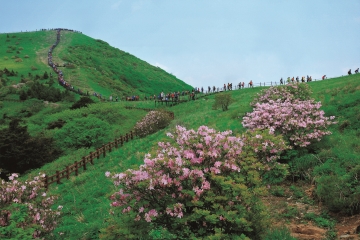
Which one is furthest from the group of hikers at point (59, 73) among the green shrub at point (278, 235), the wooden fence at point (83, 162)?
the green shrub at point (278, 235)

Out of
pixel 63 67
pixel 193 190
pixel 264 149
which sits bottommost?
pixel 193 190

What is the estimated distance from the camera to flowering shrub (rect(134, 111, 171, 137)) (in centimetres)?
2983

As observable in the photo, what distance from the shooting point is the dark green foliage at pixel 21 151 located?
2548 centimetres

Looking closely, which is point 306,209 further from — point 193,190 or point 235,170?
point 193,190

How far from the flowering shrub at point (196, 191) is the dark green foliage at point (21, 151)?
22263 mm

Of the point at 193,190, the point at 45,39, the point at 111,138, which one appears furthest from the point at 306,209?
the point at 45,39

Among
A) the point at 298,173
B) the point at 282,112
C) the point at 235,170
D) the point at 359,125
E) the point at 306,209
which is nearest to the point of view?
the point at 235,170

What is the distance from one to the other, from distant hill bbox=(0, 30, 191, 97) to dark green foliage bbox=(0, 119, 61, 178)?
3713 cm


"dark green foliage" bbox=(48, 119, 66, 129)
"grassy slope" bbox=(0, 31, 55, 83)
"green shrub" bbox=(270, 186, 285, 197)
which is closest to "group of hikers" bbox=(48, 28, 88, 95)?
"grassy slope" bbox=(0, 31, 55, 83)

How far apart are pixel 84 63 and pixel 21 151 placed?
68771mm

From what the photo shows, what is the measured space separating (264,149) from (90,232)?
20.2 ft

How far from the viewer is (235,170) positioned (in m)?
6.89

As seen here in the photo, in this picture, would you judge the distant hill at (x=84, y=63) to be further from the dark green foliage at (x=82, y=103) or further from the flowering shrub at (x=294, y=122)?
the flowering shrub at (x=294, y=122)

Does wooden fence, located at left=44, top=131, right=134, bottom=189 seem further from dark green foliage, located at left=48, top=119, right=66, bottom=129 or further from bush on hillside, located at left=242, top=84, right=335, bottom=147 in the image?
bush on hillside, located at left=242, top=84, right=335, bottom=147
